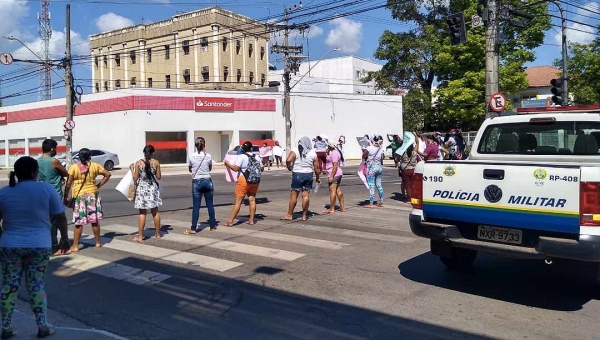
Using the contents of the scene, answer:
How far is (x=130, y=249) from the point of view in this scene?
8742mm

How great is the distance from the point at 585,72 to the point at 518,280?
41356 millimetres

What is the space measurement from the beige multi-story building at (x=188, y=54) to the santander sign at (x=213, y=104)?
48.4 feet

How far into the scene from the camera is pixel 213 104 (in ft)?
122

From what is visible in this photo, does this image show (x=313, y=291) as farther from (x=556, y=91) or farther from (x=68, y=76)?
(x=68, y=76)

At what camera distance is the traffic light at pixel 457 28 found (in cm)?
1639

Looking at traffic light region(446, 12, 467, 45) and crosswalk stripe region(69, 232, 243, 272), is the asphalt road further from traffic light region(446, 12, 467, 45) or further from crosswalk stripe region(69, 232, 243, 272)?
traffic light region(446, 12, 467, 45)

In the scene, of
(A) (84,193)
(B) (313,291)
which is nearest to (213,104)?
(A) (84,193)

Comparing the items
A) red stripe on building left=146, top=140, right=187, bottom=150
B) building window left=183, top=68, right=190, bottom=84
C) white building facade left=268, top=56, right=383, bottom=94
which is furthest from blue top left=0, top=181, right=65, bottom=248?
white building facade left=268, top=56, right=383, bottom=94

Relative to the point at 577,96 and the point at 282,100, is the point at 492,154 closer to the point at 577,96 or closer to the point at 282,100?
the point at 282,100

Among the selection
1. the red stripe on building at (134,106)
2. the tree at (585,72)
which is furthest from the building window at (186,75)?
the tree at (585,72)

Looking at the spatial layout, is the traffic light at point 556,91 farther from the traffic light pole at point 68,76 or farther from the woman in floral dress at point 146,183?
the traffic light pole at point 68,76

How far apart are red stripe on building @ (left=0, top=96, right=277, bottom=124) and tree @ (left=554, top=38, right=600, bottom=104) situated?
75.8ft

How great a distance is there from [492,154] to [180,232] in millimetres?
5726

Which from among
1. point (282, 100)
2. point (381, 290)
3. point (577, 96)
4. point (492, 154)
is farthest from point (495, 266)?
point (577, 96)
